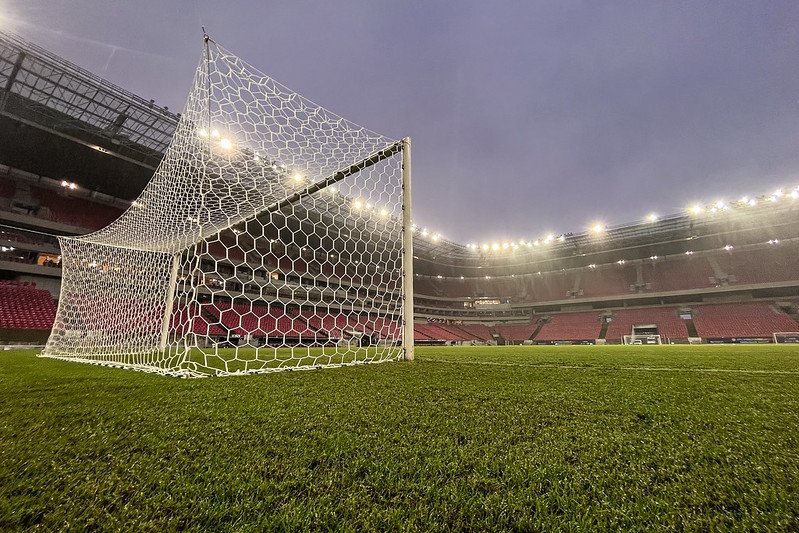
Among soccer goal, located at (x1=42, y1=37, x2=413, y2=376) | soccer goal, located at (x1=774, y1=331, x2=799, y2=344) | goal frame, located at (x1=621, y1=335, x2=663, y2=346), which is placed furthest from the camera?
goal frame, located at (x1=621, y1=335, x2=663, y2=346)

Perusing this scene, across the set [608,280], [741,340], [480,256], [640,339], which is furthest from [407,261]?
[608,280]

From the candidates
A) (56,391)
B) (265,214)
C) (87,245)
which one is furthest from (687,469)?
(87,245)

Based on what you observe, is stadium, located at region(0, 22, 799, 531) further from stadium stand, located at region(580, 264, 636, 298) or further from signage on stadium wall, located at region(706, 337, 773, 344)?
stadium stand, located at region(580, 264, 636, 298)

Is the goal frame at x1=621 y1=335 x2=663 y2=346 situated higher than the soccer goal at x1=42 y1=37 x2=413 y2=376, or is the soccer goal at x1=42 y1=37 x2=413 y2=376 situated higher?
the soccer goal at x1=42 y1=37 x2=413 y2=376

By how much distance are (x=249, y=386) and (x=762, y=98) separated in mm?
147743

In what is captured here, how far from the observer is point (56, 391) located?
177 cm

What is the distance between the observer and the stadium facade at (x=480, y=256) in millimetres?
11242

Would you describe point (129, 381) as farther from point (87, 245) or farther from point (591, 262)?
point (591, 262)

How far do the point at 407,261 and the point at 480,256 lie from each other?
28.8 m

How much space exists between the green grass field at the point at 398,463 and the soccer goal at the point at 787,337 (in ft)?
85.2

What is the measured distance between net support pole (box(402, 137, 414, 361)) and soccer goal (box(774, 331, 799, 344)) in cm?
2554

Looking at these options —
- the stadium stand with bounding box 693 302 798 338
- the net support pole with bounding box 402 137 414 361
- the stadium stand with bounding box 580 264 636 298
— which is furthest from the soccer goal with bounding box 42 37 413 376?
the stadium stand with bounding box 580 264 636 298

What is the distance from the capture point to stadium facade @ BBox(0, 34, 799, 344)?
1124 centimetres

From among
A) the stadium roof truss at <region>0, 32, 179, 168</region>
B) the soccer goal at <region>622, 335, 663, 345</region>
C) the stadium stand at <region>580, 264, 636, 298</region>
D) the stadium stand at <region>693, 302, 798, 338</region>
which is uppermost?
the stadium roof truss at <region>0, 32, 179, 168</region>
